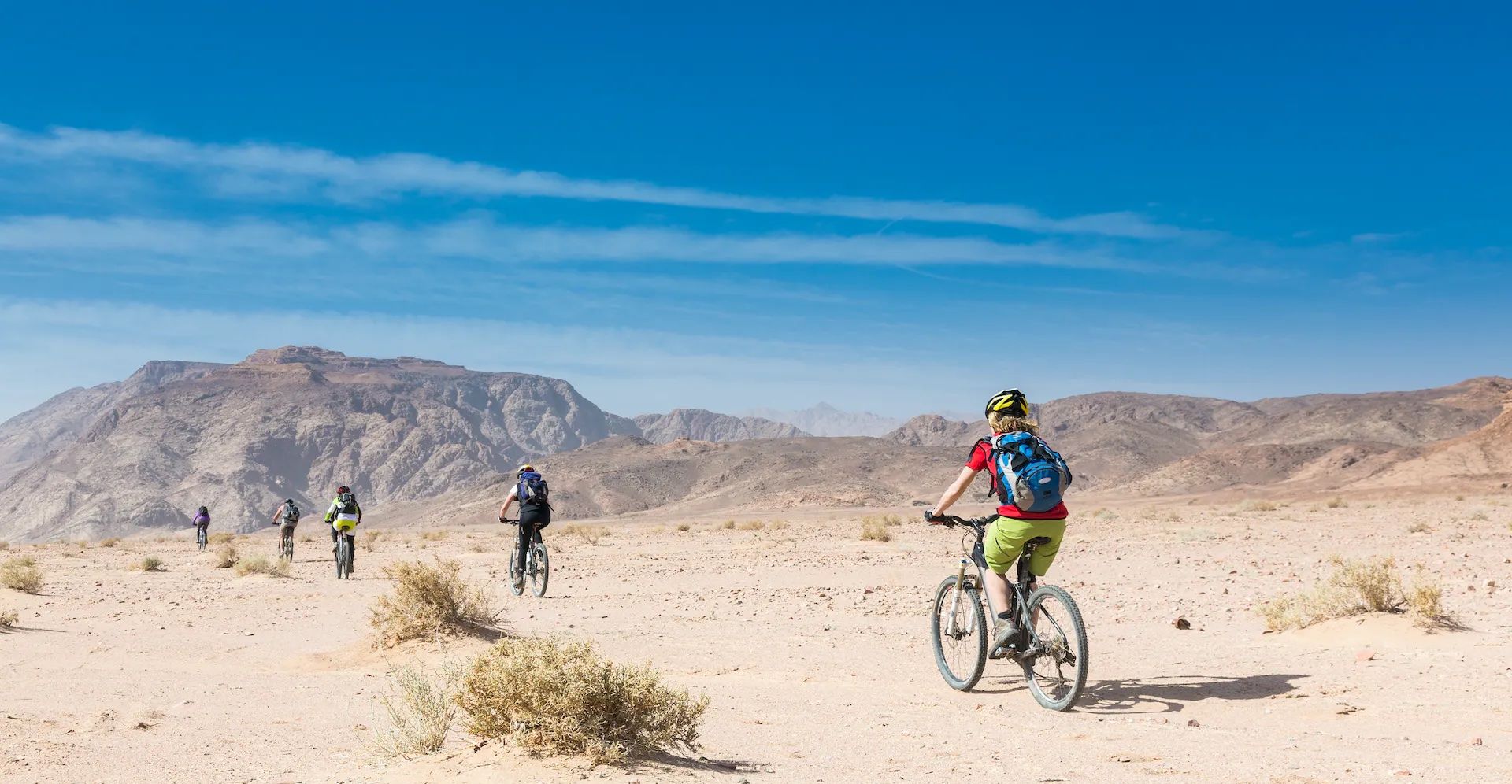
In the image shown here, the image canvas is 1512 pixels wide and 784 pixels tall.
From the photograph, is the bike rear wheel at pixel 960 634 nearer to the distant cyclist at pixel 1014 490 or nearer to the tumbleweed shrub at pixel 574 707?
the distant cyclist at pixel 1014 490

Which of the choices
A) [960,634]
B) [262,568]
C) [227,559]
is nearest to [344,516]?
[262,568]

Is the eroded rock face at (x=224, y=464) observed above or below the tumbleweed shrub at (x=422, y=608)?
above

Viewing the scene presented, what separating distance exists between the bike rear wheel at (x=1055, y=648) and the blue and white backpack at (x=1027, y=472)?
0.58 m

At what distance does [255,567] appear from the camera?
2211 cm

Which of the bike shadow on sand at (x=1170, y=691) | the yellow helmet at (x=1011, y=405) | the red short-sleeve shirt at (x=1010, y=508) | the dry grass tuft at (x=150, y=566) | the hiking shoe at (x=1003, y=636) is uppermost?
the yellow helmet at (x=1011, y=405)

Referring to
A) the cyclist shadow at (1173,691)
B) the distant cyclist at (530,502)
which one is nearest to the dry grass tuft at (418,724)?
the cyclist shadow at (1173,691)

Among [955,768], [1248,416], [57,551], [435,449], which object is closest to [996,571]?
[955,768]

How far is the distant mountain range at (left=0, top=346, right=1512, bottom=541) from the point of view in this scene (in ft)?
274

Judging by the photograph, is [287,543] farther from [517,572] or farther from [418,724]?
[418,724]

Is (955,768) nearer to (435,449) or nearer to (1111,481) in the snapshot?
(1111,481)

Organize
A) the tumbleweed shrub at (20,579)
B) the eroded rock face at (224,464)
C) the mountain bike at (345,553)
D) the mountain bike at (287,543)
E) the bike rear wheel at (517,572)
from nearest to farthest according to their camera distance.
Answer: the bike rear wheel at (517,572), the tumbleweed shrub at (20,579), the mountain bike at (345,553), the mountain bike at (287,543), the eroded rock face at (224,464)

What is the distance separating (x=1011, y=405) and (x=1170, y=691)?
8.37 ft

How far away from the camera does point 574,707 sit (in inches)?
217

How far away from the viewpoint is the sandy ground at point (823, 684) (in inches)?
225
